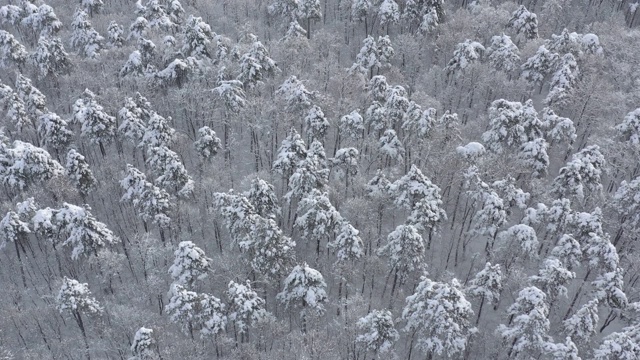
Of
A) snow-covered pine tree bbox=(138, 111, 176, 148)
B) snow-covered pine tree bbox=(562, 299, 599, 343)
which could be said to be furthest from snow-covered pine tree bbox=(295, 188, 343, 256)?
snow-covered pine tree bbox=(562, 299, 599, 343)

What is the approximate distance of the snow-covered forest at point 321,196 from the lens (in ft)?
136

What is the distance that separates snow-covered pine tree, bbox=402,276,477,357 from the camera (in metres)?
36.1

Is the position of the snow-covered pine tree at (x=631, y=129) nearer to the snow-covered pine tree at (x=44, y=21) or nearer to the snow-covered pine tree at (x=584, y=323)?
the snow-covered pine tree at (x=584, y=323)

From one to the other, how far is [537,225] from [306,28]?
4349 centimetres

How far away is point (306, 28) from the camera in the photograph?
75.3 m

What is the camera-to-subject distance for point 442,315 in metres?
35.9

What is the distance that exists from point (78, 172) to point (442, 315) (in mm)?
34407

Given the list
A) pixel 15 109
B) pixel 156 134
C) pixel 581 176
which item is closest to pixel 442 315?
pixel 581 176

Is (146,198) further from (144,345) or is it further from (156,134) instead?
(144,345)

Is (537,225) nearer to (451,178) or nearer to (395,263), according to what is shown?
(451,178)

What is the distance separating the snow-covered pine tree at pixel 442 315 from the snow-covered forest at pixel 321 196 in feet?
0.54

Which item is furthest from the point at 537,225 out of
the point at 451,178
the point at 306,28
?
the point at 306,28

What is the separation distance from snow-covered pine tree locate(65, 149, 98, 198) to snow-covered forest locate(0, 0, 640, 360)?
21cm

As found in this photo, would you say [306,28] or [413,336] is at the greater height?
[306,28]
